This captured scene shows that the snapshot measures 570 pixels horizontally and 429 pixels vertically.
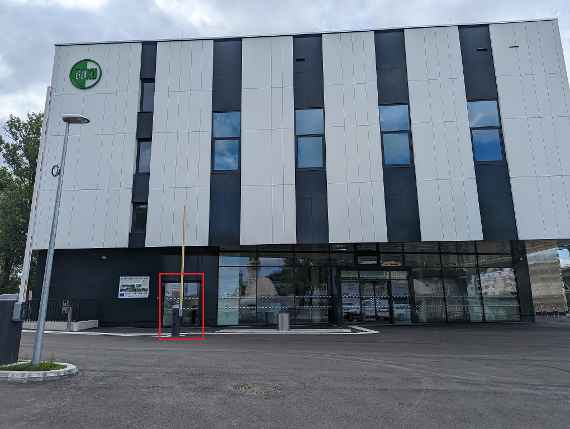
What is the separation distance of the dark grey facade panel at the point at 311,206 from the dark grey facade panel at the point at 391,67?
543 cm

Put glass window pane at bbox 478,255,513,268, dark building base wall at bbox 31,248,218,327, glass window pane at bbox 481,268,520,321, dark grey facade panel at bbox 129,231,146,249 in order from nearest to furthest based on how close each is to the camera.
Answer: dark grey facade panel at bbox 129,231,146,249
dark building base wall at bbox 31,248,218,327
glass window pane at bbox 481,268,520,321
glass window pane at bbox 478,255,513,268

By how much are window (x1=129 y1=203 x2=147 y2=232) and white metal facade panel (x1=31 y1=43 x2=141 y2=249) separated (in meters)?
0.46

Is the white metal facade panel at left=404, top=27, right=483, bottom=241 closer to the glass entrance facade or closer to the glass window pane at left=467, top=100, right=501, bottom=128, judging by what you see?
the glass window pane at left=467, top=100, right=501, bottom=128

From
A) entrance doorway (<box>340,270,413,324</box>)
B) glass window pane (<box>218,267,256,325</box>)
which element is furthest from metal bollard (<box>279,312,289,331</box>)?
entrance doorway (<box>340,270,413,324</box>)

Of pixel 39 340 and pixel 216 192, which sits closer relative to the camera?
pixel 39 340

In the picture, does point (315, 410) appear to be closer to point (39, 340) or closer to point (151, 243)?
point (39, 340)

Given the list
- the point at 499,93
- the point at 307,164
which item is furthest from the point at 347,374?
the point at 499,93

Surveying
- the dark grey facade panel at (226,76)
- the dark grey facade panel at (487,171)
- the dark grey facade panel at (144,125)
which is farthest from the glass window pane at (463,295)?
the dark grey facade panel at (144,125)

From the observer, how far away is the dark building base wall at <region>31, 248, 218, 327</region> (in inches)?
827

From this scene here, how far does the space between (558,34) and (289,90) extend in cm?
1417

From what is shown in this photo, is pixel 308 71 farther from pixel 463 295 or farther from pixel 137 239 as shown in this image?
pixel 463 295

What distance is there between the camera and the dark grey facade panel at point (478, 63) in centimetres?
2109

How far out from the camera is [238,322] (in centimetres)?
2147

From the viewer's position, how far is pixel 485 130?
20625 mm
